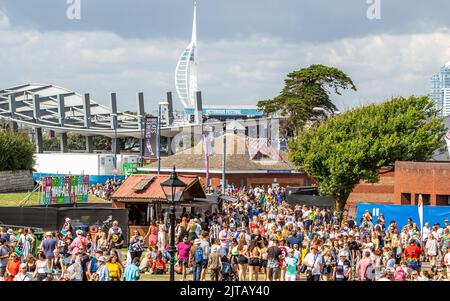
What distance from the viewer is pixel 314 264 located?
24.2 m

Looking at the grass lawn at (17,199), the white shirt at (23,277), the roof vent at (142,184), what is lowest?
the grass lawn at (17,199)

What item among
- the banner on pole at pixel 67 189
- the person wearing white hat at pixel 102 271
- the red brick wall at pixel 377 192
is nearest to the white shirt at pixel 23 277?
the person wearing white hat at pixel 102 271

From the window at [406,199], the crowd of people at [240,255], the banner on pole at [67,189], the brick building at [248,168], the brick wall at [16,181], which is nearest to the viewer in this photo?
the crowd of people at [240,255]

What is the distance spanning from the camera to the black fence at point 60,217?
34.1m

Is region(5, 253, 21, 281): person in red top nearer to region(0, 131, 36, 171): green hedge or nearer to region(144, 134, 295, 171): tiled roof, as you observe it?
region(0, 131, 36, 171): green hedge

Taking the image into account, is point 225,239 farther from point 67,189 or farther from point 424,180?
point 424,180

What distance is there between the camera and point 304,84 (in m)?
100

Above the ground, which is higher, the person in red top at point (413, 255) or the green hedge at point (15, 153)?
the green hedge at point (15, 153)

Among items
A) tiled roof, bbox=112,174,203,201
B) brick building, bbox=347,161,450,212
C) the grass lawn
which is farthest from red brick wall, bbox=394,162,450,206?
tiled roof, bbox=112,174,203,201

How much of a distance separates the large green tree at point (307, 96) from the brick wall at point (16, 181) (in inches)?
1456

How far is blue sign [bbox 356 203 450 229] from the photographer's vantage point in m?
35.8

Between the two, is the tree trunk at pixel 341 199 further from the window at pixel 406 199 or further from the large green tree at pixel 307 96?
the large green tree at pixel 307 96

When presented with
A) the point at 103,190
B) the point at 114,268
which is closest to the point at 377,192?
the point at 103,190
